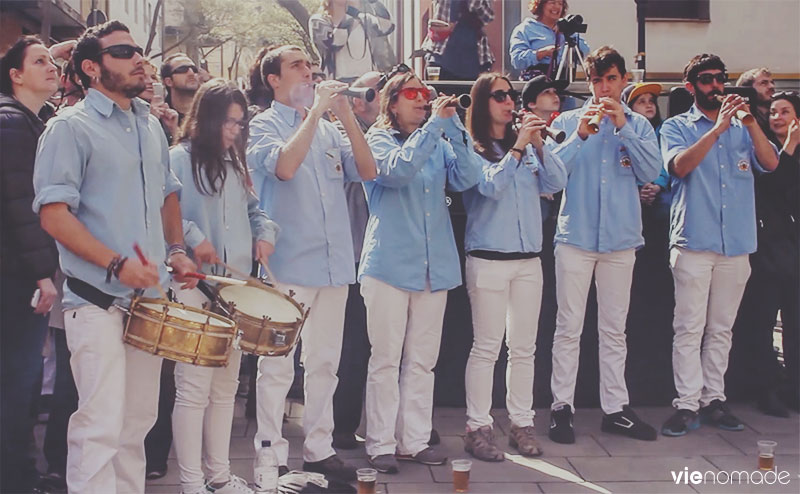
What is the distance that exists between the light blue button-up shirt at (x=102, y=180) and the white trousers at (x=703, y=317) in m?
3.50

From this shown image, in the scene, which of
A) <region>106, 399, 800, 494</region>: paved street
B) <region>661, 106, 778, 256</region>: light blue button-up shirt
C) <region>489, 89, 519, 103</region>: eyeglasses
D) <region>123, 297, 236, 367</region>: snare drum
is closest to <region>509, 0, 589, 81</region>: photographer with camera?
<region>661, 106, 778, 256</region>: light blue button-up shirt

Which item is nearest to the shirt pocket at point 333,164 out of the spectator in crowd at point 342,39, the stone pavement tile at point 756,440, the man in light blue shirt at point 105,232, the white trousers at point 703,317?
the man in light blue shirt at point 105,232

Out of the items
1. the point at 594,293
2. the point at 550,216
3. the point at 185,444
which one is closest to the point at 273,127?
the point at 185,444

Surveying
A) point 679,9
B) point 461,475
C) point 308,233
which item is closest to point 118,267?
point 308,233

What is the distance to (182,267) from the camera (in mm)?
4270

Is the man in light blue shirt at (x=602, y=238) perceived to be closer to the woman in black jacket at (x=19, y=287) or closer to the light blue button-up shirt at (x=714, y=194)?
the light blue button-up shirt at (x=714, y=194)

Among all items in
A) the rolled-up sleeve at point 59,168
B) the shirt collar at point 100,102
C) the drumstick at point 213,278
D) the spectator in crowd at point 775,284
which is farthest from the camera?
the spectator in crowd at point 775,284

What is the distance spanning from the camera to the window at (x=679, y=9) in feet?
44.5

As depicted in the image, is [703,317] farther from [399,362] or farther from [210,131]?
[210,131]

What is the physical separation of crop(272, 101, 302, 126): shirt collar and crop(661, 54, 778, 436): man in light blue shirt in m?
2.47

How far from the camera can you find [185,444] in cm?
456

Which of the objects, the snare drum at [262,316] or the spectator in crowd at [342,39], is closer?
the snare drum at [262,316]

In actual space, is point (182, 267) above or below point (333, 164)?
below

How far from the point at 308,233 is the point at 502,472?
5.45 feet
